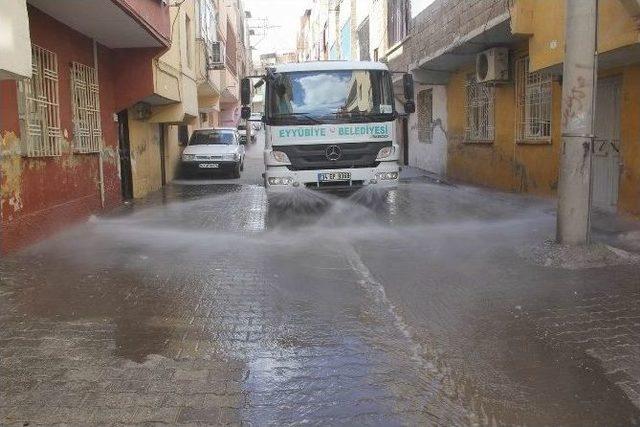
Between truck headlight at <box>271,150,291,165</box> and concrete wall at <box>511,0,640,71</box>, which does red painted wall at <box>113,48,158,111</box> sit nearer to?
truck headlight at <box>271,150,291,165</box>

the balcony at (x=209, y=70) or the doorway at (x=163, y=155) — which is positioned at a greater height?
the balcony at (x=209, y=70)

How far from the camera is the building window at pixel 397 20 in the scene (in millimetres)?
20016

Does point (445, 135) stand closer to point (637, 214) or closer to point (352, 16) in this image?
point (637, 214)

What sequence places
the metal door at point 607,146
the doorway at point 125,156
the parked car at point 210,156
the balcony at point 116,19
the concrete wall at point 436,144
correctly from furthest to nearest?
the parked car at point 210,156
the concrete wall at point 436,144
the doorway at point 125,156
the metal door at point 607,146
the balcony at point 116,19

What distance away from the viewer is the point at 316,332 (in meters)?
4.71

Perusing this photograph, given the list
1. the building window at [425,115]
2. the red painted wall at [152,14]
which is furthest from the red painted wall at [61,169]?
the building window at [425,115]

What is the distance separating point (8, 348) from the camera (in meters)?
4.32

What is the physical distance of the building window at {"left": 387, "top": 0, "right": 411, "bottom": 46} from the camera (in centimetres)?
2002

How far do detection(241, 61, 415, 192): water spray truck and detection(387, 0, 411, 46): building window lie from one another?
984cm

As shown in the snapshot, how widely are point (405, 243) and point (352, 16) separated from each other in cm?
2620

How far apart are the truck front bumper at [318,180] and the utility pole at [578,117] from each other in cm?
418

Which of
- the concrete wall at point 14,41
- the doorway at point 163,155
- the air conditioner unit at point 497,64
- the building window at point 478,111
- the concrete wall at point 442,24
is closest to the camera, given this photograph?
the concrete wall at point 14,41

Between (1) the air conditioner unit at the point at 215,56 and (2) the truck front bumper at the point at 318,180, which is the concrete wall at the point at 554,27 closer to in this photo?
(2) the truck front bumper at the point at 318,180

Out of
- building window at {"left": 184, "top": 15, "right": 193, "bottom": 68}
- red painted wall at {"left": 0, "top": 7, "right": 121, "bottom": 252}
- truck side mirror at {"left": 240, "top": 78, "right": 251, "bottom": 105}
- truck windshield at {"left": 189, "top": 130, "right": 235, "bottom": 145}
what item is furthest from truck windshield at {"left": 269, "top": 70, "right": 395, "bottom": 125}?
truck windshield at {"left": 189, "top": 130, "right": 235, "bottom": 145}
